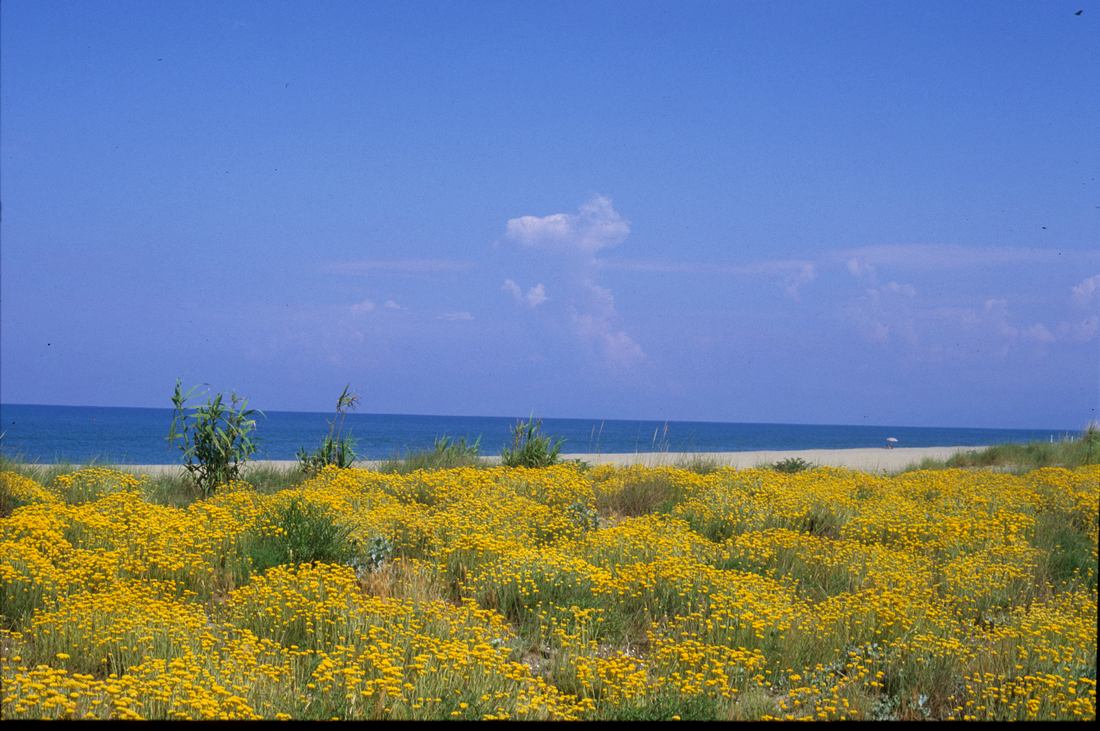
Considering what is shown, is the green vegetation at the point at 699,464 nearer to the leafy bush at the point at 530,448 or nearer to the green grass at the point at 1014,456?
the leafy bush at the point at 530,448

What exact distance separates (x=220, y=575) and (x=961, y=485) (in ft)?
29.1

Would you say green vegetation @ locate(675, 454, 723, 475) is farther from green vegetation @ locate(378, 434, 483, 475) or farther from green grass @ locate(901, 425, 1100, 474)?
green grass @ locate(901, 425, 1100, 474)

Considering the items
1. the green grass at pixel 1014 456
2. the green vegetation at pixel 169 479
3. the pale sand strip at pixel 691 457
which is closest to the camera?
the green vegetation at pixel 169 479

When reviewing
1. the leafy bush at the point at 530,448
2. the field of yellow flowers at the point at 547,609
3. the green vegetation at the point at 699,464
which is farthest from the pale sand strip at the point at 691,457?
the field of yellow flowers at the point at 547,609

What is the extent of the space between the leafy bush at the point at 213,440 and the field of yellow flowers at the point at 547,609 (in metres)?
2.16

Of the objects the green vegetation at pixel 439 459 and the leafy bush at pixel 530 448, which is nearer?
the leafy bush at pixel 530 448

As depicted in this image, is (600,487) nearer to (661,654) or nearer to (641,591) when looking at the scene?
(641,591)

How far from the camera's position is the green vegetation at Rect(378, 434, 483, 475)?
1584 centimetres

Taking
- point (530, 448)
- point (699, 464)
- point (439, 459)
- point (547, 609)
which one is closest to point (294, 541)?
point (547, 609)

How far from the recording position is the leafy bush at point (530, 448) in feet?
51.6

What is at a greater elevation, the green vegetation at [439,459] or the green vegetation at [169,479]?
the green vegetation at [439,459]

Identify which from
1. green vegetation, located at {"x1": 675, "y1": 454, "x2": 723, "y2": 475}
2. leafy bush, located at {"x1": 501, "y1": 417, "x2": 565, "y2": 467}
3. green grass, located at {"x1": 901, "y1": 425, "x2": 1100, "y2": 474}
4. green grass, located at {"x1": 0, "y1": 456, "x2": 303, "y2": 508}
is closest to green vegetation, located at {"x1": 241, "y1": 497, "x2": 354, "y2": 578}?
green grass, located at {"x1": 0, "y1": 456, "x2": 303, "y2": 508}

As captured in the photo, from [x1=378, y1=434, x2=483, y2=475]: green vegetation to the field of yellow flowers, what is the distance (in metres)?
4.94

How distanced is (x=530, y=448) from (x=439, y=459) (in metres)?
1.69
